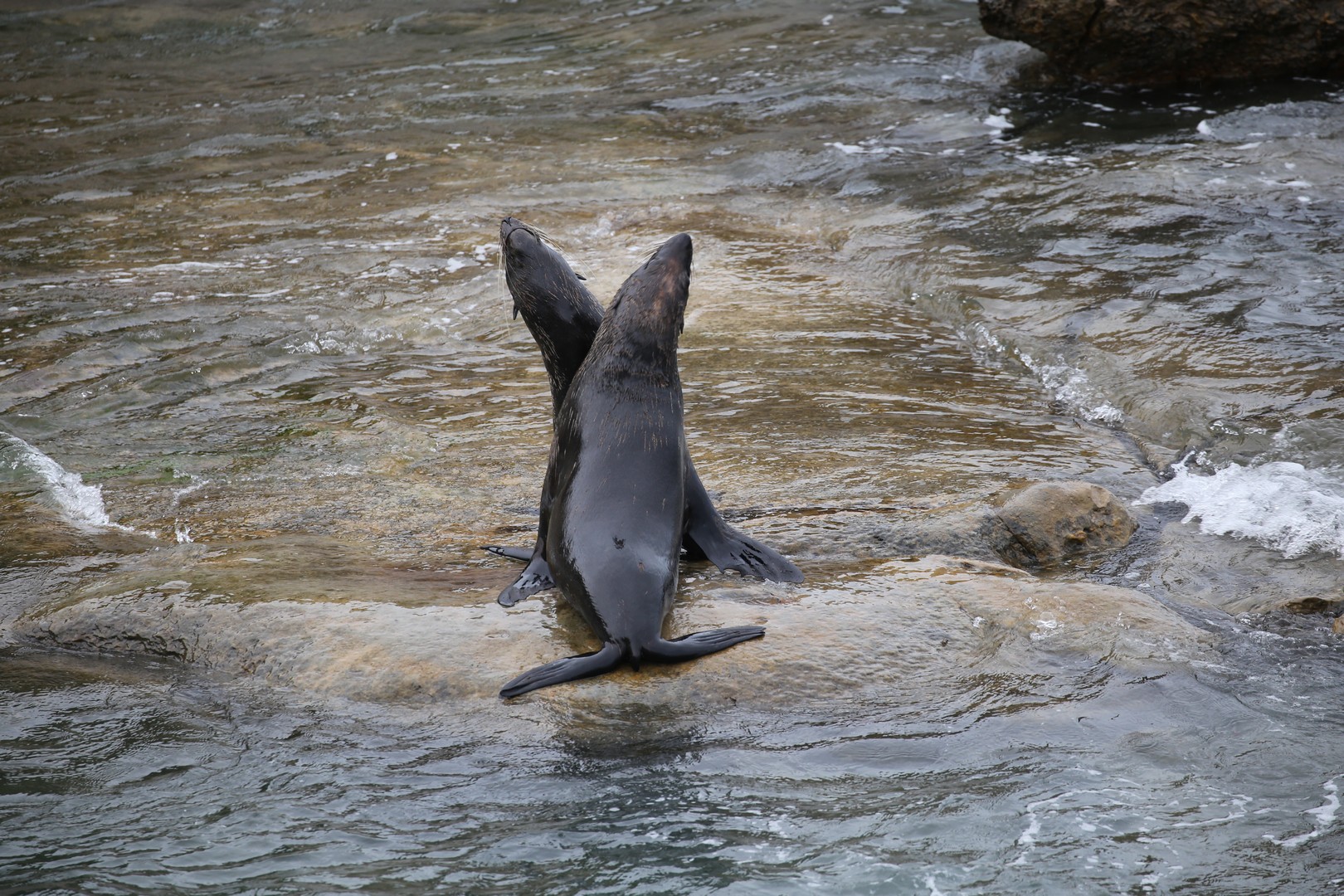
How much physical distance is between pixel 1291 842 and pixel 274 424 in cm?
556

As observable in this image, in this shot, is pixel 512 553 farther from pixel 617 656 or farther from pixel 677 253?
pixel 677 253

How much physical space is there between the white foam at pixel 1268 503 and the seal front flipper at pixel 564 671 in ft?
9.91

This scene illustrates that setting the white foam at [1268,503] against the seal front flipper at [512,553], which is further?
the white foam at [1268,503]

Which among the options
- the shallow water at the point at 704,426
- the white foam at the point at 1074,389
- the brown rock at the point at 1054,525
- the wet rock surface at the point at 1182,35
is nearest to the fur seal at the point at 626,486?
the shallow water at the point at 704,426

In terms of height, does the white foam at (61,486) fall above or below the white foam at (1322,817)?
above

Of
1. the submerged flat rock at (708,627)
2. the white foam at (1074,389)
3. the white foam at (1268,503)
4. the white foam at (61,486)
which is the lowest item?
the white foam at (1268,503)

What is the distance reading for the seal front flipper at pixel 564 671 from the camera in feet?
13.0

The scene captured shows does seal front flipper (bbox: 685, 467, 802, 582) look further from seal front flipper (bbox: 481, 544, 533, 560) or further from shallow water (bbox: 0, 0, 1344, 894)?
seal front flipper (bbox: 481, 544, 533, 560)

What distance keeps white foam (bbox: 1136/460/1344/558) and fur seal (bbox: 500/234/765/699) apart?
2.50 m

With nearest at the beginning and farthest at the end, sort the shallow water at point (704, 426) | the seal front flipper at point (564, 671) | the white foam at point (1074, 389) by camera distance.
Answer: the shallow water at point (704, 426) < the seal front flipper at point (564, 671) < the white foam at point (1074, 389)

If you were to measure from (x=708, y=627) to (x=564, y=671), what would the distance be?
0.61 meters

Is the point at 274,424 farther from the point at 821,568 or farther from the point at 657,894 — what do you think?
the point at 657,894

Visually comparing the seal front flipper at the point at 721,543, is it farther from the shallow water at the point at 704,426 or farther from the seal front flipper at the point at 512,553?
the seal front flipper at the point at 512,553

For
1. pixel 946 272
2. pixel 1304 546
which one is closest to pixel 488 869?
pixel 1304 546
